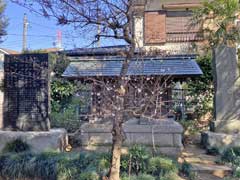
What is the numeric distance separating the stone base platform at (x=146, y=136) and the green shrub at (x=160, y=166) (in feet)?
5.65

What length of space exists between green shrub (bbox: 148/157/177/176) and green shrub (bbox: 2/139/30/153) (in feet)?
11.7

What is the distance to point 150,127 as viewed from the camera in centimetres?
827

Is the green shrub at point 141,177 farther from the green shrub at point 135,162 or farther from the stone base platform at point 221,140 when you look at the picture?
the stone base platform at point 221,140

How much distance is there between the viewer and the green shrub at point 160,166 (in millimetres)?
5910

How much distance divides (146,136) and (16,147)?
3.48 metres

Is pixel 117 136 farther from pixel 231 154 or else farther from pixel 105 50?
pixel 105 50

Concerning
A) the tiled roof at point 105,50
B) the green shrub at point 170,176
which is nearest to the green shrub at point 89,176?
the green shrub at point 170,176

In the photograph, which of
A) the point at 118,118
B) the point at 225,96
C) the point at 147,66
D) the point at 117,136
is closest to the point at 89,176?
the point at 117,136

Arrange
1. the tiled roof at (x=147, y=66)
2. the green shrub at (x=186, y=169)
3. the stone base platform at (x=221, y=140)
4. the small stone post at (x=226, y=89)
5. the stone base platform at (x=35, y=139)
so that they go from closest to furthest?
the green shrub at (x=186, y=169) → the stone base platform at (x=35, y=139) → the stone base platform at (x=221, y=140) → the small stone post at (x=226, y=89) → the tiled roof at (x=147, y=66)

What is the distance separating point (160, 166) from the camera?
6.00 m

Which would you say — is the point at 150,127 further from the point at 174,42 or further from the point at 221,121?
the point at 174,42

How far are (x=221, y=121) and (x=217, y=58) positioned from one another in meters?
1.93

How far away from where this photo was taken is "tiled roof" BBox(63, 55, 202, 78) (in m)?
11.1

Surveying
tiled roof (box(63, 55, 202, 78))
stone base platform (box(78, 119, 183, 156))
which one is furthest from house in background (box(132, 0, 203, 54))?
stone base platform (box(78, 119, 183, 156))
